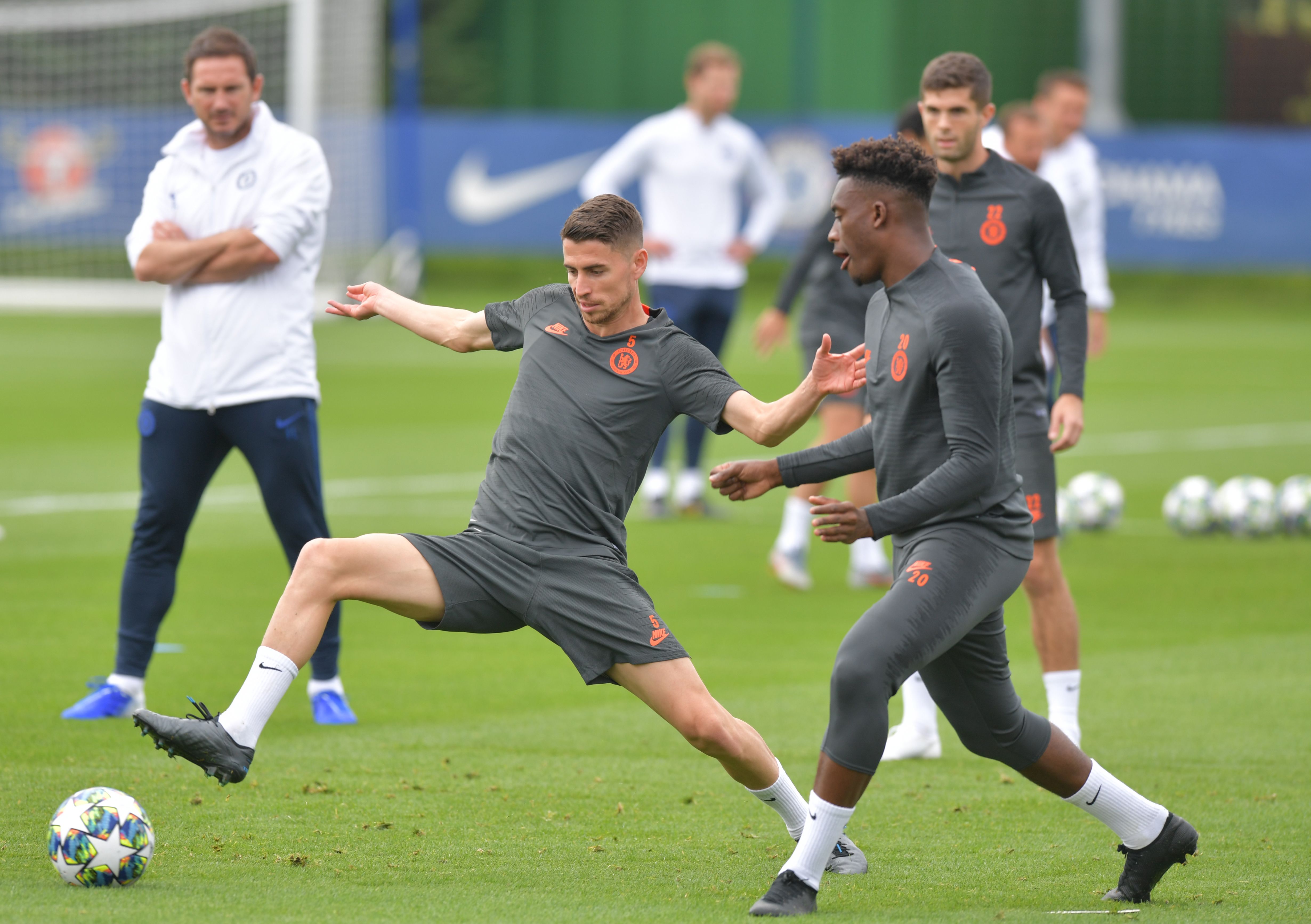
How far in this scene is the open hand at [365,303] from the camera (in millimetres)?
6004

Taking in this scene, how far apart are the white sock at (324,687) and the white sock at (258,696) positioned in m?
2.31

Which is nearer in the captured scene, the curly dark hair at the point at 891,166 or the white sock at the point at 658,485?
the curly dark hair at the point at 891,166

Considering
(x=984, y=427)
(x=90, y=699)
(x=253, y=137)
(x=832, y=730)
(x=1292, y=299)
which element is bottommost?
(x=1292, y=299)

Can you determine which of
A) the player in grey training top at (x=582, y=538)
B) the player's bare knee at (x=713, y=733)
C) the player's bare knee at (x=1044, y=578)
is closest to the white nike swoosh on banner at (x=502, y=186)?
the player's bare knee at (x=1044, y=578)

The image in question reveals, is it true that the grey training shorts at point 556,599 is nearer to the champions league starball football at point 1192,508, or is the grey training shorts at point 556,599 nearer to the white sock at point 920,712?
the white sock at point 920,712

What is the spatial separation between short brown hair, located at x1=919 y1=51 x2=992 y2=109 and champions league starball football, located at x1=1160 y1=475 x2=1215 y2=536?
22.4ft

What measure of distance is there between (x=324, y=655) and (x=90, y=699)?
924 mm

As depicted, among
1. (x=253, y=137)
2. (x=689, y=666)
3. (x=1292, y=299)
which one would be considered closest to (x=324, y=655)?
(x=253, y=137)

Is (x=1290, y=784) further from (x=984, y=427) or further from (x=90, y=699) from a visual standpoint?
(x=90, y=699)

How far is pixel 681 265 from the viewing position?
13594 millimetres

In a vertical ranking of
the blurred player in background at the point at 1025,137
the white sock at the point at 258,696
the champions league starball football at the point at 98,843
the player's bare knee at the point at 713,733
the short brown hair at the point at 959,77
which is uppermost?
the short brown hair at the point at 959,77

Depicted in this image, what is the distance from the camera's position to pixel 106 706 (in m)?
7.43

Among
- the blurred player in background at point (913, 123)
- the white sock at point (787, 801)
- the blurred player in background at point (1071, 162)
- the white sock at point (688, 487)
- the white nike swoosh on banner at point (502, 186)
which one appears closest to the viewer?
the white sock at point (787, 801)

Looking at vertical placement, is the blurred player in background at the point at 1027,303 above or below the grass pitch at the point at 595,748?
above
